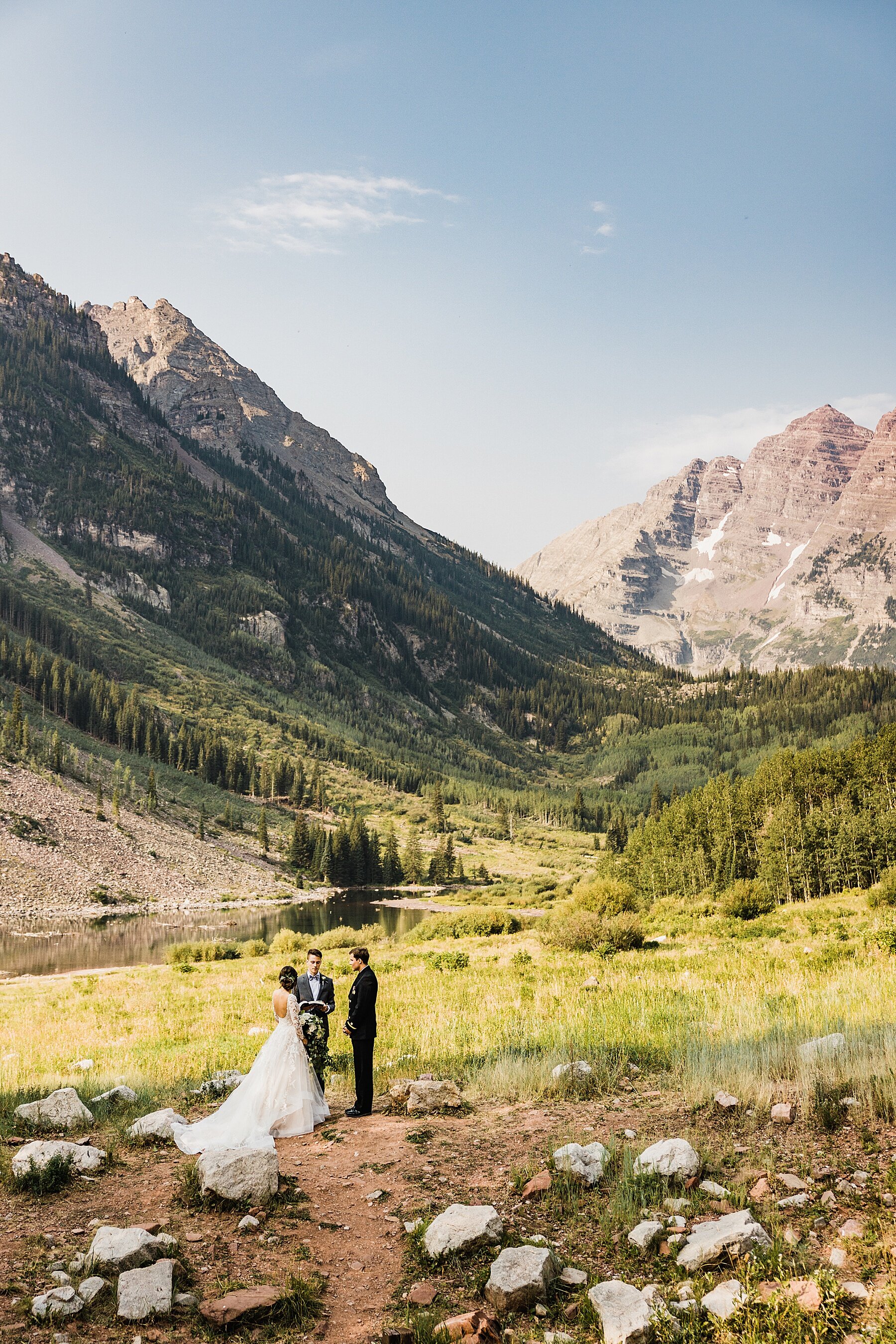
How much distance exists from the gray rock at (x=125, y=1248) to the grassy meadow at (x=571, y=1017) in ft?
20.5

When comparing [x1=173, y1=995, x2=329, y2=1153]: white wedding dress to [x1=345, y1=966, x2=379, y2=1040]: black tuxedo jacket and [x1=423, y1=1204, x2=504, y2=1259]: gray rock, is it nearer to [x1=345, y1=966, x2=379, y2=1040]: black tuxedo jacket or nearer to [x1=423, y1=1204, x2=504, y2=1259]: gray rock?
[x1=345, y1=966, x2=379, y2=1040]: black tuxedo jacket

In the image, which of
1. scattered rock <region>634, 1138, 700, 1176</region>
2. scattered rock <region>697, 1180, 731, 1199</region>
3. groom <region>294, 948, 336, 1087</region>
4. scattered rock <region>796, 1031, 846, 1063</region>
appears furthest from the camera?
groom <region>294, 948, 336, 1087</region>

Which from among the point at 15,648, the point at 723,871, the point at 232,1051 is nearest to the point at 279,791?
the point at 15,648

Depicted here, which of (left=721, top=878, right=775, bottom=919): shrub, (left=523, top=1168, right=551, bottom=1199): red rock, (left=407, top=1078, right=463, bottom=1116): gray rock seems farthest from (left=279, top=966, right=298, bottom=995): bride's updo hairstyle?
(left=721, top=878, right=775, bottom=919): shrub

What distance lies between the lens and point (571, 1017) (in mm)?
17875

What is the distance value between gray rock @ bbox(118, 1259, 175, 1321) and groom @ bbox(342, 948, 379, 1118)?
224 inches

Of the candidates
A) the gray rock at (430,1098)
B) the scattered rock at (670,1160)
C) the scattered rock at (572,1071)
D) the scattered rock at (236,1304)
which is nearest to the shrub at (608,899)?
the scattered rock at (572,1071)

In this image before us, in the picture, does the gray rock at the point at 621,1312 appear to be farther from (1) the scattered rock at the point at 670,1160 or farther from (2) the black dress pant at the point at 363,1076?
(2) the black dress pant at the point at 363,1076

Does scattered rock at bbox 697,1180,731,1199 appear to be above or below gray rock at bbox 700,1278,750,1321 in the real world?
below

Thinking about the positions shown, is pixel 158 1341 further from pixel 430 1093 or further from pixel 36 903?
pixel 36 903

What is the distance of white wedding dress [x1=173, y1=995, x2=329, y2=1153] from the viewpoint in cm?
1198

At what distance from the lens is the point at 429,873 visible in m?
133

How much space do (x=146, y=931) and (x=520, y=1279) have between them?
70.9m

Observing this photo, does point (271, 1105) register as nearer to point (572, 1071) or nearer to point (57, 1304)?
point (572, 1071)
